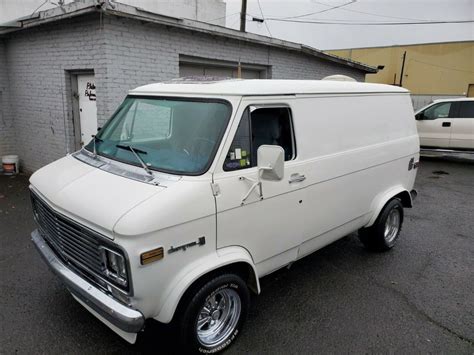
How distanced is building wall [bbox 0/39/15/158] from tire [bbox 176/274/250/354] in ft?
26.8

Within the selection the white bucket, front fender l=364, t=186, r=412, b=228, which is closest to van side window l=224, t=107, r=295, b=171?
front fender l=364, t=186, r=412, b=228

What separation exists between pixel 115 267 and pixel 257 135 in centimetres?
150

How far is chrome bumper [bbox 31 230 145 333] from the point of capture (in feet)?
7.57

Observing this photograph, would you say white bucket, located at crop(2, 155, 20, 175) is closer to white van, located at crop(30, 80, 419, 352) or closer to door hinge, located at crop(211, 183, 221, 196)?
white van, located at crop(30, 80, 419, 352)

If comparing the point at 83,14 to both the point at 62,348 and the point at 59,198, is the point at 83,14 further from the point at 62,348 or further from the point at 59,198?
the point at 62,348

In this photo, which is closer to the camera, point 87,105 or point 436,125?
point 87,105

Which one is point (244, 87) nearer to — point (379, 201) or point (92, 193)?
point (92, 193)

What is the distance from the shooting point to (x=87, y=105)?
286 inches

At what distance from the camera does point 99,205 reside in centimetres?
245

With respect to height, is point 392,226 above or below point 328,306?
above

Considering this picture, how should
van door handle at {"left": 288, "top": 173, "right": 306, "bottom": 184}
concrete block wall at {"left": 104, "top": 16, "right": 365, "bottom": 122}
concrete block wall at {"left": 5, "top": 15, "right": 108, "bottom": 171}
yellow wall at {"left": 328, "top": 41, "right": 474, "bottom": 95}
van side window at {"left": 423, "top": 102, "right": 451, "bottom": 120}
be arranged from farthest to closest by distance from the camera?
yellow wall at {"left": 328, "top": 41, "right": 474, "bottom": 95}, van side window at {"left": 423, "top": 102, "right": 451, "bottom": 120}, concrete block wall at {"left": 5, "top": 15, "right": 108, "bottom": 171}, concrete block wall at {"left": 104, "top": 16, "right": 365, "bottom": 122}, van door handle at {"left": 288, "top": 173, "right": 306, "bottom": 184}

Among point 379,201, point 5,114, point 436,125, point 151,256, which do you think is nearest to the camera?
point 151,256

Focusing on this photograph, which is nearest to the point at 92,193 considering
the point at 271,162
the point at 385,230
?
the point at 271,162

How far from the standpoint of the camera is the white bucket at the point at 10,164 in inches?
329
